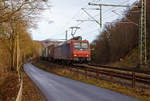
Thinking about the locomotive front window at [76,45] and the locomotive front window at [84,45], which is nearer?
the locomotive front window at [76,45]

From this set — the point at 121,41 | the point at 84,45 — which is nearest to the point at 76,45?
the point at 84,45

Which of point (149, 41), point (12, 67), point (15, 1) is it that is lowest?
point (12, 67)

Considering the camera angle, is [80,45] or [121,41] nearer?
[80,45]

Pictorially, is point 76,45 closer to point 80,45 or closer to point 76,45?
point 76,45

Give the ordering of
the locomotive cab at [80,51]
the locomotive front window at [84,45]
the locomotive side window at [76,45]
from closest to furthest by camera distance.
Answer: the locomotive cab at [80,51] → the locomotive side window at [76,45] → the locomotive front window at [84,45]

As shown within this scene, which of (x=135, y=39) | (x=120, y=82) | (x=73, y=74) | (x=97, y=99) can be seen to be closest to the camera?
(x=97, y=99)

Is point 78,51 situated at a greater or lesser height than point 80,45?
lesser

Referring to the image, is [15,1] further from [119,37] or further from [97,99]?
[119,37]

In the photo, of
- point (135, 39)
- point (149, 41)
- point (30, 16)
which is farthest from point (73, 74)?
point (135, 39)

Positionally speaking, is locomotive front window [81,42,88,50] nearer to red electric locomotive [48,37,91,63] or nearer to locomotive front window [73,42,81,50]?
red electric locomotive [48,37,91,63]

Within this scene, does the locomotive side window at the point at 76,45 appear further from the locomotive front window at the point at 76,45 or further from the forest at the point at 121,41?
the forest at the point at 121,41

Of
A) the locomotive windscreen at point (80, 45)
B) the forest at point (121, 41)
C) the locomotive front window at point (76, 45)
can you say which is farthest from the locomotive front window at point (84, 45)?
the forest at point (121, 41)

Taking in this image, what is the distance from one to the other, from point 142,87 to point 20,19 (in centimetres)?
792

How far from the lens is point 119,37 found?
3838cm
